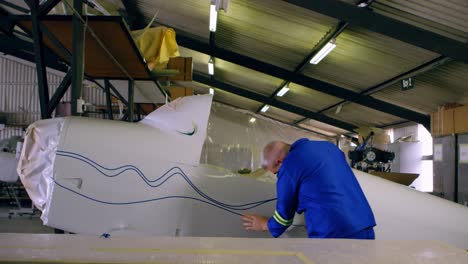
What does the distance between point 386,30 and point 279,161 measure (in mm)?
4673

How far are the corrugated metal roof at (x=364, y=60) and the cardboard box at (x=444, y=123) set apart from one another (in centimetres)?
120

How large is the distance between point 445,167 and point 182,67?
227 inches

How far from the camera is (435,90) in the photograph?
29.1 ft

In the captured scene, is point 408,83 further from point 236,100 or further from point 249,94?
point 236,100

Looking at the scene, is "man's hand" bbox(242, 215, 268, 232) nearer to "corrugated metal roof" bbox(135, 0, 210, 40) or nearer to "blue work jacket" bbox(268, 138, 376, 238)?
"blue work jacket" bbox(268, 138, 376, 238)

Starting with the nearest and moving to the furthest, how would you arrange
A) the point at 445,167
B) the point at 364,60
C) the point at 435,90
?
the point at 445,167 < the point at 364,60 < the point at 435,90

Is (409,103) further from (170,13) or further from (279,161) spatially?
(279,161)

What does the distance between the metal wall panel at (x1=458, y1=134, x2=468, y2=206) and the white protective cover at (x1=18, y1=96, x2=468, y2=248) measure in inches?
196

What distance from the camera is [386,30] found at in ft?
20.5

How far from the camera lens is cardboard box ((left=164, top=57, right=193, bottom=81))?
612cm

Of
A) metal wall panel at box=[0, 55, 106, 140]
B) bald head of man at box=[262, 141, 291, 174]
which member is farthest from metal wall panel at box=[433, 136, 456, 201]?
metal wall panel at box=[0, 55, 106, 140]

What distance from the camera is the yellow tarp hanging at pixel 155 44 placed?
4703 mm

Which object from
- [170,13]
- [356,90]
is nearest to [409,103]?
[356,90]

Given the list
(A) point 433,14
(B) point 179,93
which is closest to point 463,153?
(A) point 433,14
